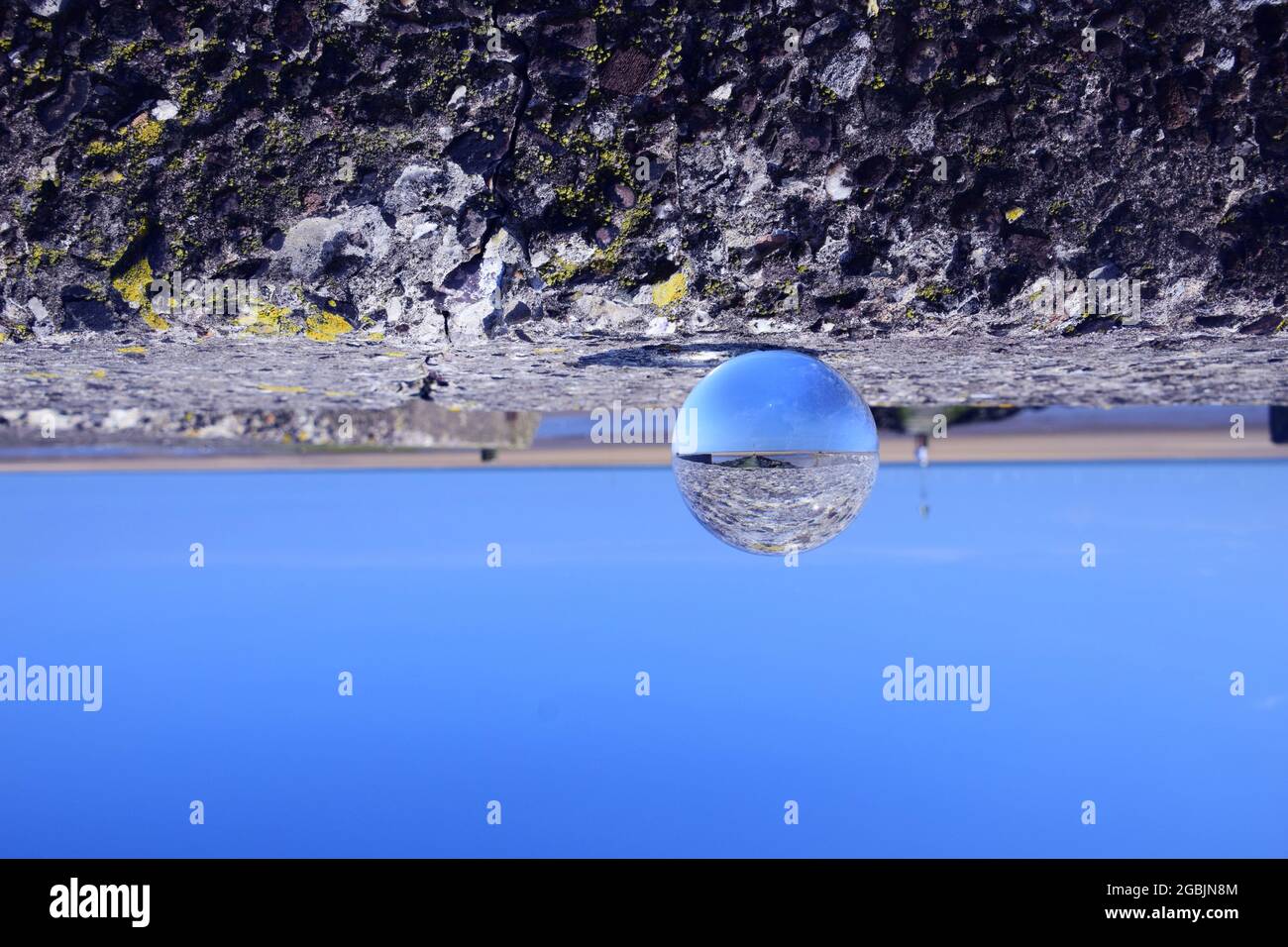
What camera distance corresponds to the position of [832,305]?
1418mm

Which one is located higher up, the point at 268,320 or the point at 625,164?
the point at 625,164

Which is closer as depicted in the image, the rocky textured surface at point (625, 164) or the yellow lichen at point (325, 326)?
the rocky textured surface at point (625, 164)

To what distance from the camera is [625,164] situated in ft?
4.33

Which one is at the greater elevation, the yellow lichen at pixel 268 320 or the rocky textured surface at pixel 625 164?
the rocky textured surface at pixel 625 164

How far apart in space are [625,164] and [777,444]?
0.51m

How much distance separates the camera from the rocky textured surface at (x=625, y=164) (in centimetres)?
127

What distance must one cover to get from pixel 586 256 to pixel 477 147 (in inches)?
9.4

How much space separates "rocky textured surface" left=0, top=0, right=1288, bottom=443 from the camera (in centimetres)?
127

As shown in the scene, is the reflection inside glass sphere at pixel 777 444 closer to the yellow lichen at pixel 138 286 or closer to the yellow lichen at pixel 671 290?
the yellow lichen at pixel 671 290

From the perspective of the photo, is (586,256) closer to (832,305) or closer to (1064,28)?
(832,305)

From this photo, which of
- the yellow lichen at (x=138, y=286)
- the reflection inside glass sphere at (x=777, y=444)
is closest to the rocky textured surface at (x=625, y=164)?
the yellow lichen at (x=138, y=286)

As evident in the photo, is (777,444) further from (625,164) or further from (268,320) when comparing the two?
(268,320)

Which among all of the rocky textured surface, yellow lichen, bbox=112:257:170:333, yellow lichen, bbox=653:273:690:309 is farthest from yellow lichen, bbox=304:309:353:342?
yellow lichen, bbox=653:273:690:309

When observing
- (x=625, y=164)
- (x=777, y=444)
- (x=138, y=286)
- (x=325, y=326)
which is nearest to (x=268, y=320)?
(x=325, y=326)
